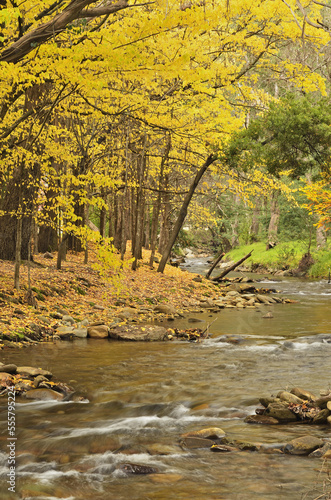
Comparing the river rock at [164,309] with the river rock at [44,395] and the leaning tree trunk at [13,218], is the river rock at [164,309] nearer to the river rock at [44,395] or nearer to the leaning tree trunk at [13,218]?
the leaning tree trunk at [13,218]

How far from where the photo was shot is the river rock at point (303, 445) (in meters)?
4.50

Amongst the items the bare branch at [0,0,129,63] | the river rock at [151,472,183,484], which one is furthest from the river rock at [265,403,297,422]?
the bare branch at [0,0,129,63]

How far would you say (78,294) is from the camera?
43.3ft

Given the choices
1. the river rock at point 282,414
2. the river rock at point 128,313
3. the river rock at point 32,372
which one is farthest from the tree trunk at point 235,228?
the river rock at point 282,414

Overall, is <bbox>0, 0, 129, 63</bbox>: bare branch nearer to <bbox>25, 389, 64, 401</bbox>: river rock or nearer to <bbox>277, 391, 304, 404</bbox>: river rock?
<bbox>25, 389, 64, 401</bbox>: river rock

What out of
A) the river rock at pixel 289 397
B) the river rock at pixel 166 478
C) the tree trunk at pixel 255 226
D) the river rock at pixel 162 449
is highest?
the tree trunk at pixel 255 226

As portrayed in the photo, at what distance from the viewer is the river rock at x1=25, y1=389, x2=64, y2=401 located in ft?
20.6

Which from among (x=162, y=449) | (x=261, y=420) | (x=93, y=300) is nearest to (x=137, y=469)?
(x=162, y=449)

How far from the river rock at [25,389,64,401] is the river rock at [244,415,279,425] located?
2.43 m

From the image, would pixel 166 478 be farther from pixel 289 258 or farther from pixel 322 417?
pixel 289 258

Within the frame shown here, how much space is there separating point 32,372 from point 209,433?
3048 mm

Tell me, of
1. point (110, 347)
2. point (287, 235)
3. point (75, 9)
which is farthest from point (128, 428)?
point (287, 235)

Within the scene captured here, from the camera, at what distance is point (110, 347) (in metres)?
9.52

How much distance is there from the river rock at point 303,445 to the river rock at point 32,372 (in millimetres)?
3692
